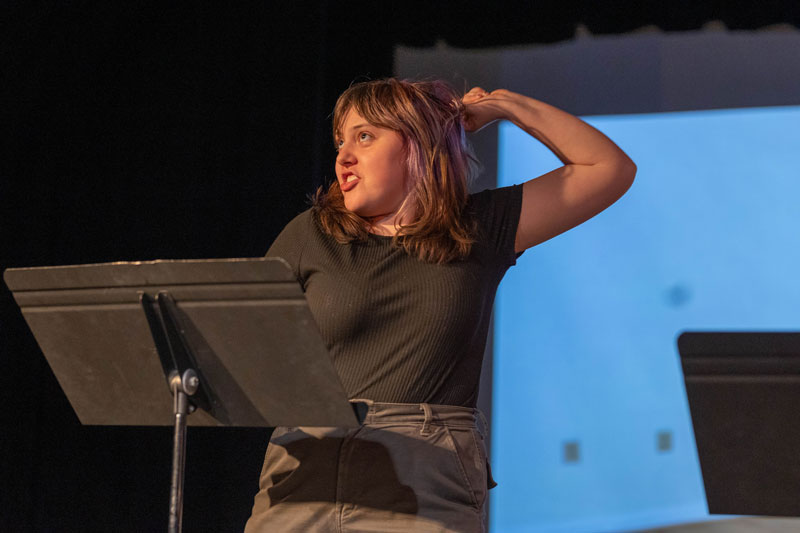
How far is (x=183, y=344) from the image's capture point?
1035mm

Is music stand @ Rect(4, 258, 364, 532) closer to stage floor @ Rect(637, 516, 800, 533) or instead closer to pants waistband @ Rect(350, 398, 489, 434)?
pants waistband @ Rect(350, 398, 489, 434)

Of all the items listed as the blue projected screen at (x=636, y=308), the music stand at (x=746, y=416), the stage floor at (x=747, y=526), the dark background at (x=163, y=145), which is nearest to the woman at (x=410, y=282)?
the music stand at (x=746, y=416)

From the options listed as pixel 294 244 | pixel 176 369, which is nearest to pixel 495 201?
pixel 294 244

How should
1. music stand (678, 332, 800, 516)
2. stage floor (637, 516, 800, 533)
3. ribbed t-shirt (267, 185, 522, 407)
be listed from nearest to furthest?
music stand (678, 332, 800, 516) < ribbed t-shirt (267, 185, 522, 407) < stage floor (637, 516, 800, 533)

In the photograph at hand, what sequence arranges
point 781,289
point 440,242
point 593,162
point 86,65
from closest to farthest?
point 440,242 < point 593,162 < point 86,65 < point 781,289

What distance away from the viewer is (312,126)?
271 centimetres

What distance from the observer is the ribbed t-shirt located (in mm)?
1225

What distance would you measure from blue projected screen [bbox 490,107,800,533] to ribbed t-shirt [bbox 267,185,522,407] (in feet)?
5.51

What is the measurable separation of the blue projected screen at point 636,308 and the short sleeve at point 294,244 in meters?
1.66

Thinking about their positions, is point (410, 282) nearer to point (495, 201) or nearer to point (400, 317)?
point (400, 317)

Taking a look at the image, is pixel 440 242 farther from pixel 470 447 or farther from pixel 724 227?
pixel 724 227

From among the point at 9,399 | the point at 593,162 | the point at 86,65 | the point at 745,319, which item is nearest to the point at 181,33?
the point at 86,65

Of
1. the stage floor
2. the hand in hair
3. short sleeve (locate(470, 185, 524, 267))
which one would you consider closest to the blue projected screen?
the stage floor

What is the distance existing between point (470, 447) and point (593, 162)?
21.7 inches
